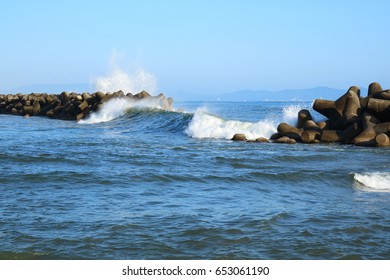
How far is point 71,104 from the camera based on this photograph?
38531 millimetres

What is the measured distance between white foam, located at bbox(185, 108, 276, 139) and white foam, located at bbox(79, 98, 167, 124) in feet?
Result: 38.1

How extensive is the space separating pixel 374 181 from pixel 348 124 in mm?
9338

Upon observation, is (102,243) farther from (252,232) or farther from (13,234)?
(252,232)

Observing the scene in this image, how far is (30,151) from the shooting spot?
14891mm

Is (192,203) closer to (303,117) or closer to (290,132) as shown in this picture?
(290,132)

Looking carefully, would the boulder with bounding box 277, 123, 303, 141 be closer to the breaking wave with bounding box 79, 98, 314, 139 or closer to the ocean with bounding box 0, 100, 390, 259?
the breaking wave with bounding box 79, 98, 314, 139

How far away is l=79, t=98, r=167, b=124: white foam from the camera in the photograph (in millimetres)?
34750

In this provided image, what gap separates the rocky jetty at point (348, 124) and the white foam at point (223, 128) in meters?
1.18

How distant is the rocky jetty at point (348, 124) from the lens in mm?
18109

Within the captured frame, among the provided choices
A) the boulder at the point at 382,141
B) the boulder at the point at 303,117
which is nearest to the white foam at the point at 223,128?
the boulder at the point at 303,117

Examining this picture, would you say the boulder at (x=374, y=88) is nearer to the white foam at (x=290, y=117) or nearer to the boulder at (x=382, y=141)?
the white foam at (x=290, y=117)

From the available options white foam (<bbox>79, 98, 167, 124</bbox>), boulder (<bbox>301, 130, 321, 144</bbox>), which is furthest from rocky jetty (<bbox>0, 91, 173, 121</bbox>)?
boulder (<bbox>301, 130, 321, 144</bbox>)

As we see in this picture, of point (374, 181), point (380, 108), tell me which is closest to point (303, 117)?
point (380, 108)

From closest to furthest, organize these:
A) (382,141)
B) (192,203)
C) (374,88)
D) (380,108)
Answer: (192,203) → (382,141) → (380,108) → (374,88)
